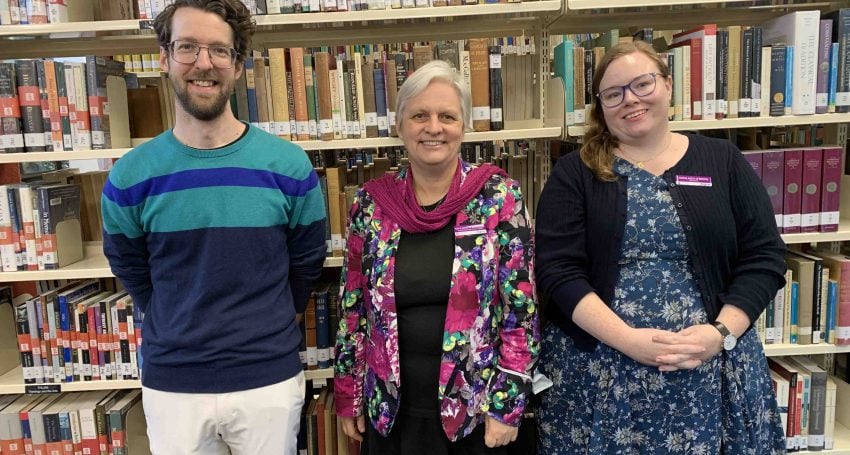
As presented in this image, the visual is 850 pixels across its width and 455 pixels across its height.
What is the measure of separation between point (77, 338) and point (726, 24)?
277cm

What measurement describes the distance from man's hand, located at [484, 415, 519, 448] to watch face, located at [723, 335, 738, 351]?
626 millimetres

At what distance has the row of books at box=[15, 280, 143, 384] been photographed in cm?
201

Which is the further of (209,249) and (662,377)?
(662,377)

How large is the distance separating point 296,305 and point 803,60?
1.90 metres

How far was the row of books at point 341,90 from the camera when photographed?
1.89 m

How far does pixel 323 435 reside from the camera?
2119mm

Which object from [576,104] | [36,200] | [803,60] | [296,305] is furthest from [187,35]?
[803,60]

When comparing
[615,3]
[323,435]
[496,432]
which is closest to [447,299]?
[496,432]

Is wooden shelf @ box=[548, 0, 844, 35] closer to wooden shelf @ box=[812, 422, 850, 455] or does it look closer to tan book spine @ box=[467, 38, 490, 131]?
tan book spine @ box=[467, 38, 490, 131]

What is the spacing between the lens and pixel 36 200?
1.94m

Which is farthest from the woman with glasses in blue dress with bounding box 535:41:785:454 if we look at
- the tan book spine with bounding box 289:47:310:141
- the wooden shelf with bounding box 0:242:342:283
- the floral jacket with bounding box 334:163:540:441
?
the tan book spine with bounding box 289:47:310:141

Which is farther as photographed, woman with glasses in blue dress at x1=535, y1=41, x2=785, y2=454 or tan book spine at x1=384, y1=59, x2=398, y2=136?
tan book spine at x1=384, y1=59, x2=398, y2=136

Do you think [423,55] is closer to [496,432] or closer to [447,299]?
[447,299]

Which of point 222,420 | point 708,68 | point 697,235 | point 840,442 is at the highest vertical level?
point 708,68
